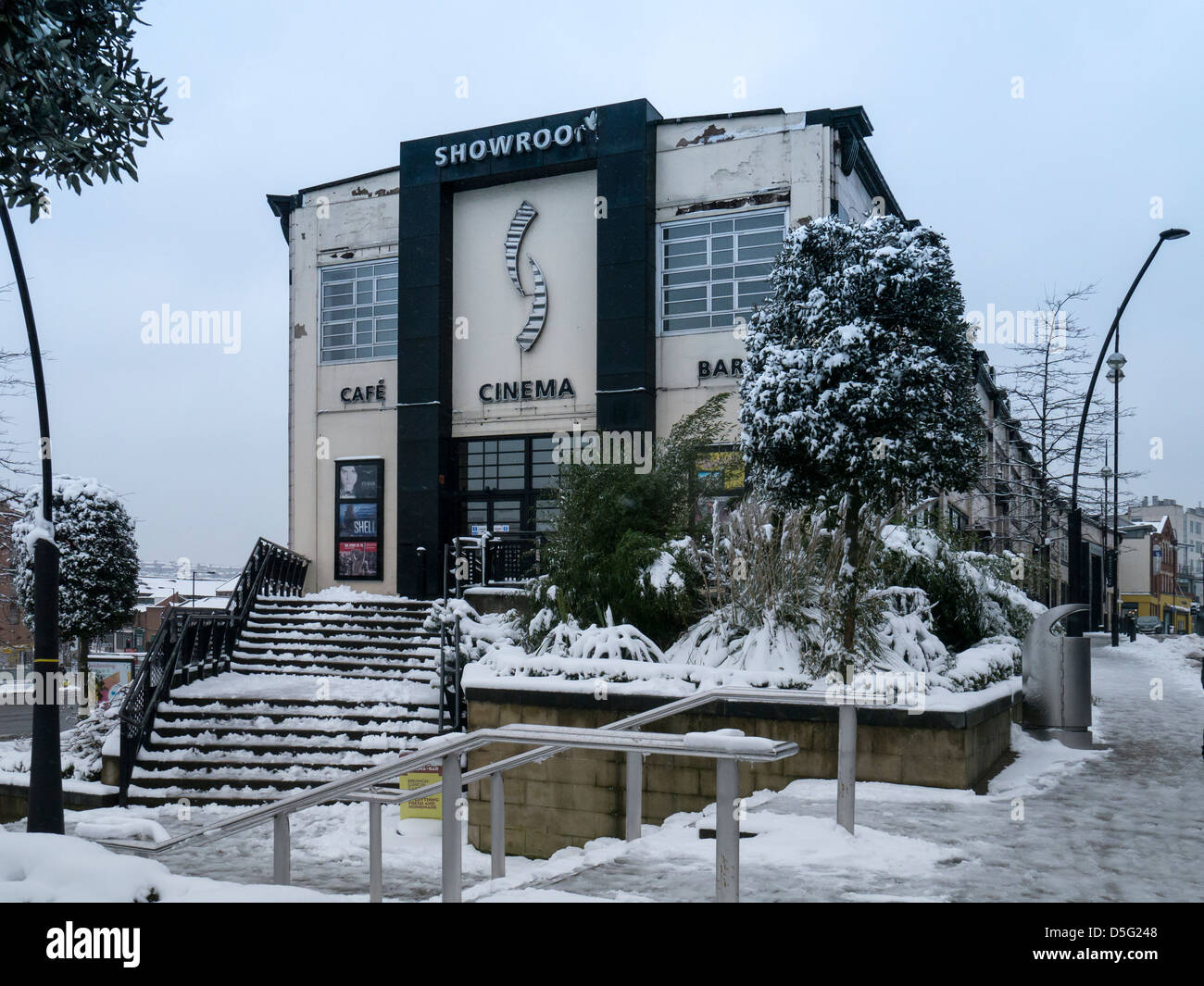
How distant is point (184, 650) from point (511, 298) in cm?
1058

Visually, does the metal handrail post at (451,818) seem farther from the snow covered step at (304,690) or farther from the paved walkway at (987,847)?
the snow covered step at (304,690)

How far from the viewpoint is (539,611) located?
12.7 metres

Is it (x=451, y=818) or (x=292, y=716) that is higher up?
(x=451, y=818)

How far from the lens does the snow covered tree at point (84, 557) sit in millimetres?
17312

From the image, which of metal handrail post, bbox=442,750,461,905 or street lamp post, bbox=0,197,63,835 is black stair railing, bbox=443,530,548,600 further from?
metal handrail post, bbox=442,750,461,905

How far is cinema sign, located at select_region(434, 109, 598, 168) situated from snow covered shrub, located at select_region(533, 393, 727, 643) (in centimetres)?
904

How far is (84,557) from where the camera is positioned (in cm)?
1744

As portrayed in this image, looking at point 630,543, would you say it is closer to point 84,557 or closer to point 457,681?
point 457,681

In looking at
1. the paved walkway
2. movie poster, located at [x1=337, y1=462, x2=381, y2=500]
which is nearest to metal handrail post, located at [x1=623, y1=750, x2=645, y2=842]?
the paved walkway

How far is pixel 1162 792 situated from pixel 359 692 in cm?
998

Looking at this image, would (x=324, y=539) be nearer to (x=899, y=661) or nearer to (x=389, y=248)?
(x=389, y=248)

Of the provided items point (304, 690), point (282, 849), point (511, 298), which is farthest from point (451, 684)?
point (511, 298)

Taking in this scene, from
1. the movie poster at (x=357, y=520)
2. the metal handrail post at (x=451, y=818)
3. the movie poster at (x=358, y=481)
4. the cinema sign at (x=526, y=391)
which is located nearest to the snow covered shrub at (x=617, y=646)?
the metal handrail post at (x=451, y=818)
